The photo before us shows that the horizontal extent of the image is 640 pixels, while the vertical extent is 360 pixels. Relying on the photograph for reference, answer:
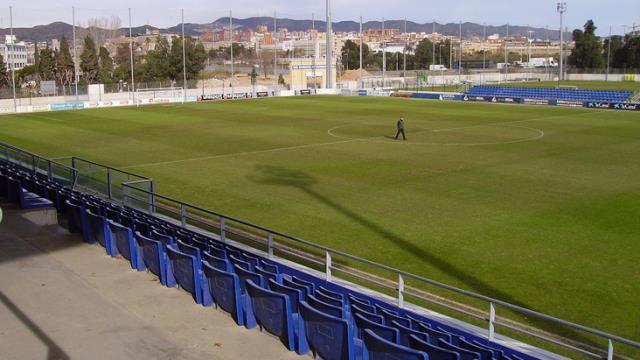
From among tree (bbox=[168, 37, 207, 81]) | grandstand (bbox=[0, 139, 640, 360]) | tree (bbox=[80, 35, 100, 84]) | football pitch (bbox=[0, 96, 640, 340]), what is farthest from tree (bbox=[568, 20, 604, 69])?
grandstand (bbox=[0, 139, 640, 360])

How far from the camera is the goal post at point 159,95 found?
225ft

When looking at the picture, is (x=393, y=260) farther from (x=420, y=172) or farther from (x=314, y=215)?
(x=420, y=172)

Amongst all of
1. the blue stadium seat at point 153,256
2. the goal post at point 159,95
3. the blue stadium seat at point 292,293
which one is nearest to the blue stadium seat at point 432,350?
the blue stadium seat at point 292,293

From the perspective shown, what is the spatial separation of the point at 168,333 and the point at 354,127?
112 feet

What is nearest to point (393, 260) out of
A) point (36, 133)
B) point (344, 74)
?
point (36, 133)

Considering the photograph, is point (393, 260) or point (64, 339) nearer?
point (64, 339)

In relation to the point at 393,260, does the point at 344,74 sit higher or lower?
higher

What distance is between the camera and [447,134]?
39156 millimetres

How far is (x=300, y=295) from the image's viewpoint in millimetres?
9703

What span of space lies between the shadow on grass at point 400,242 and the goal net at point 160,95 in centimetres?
4383

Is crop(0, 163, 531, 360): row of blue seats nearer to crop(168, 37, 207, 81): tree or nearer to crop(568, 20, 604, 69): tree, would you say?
crop(168, 37, 207, 81): tree

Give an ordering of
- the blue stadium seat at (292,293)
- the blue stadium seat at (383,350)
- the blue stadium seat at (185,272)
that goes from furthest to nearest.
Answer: the blue stadium seat at (185,272), the blue stadium seat at (292,293), the blue stadium seat at (383,350)

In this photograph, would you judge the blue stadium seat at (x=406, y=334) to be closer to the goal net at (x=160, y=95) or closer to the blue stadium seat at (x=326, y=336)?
the blue stadium seat at (x=326, y=336)

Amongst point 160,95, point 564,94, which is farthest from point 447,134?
point 160,95
